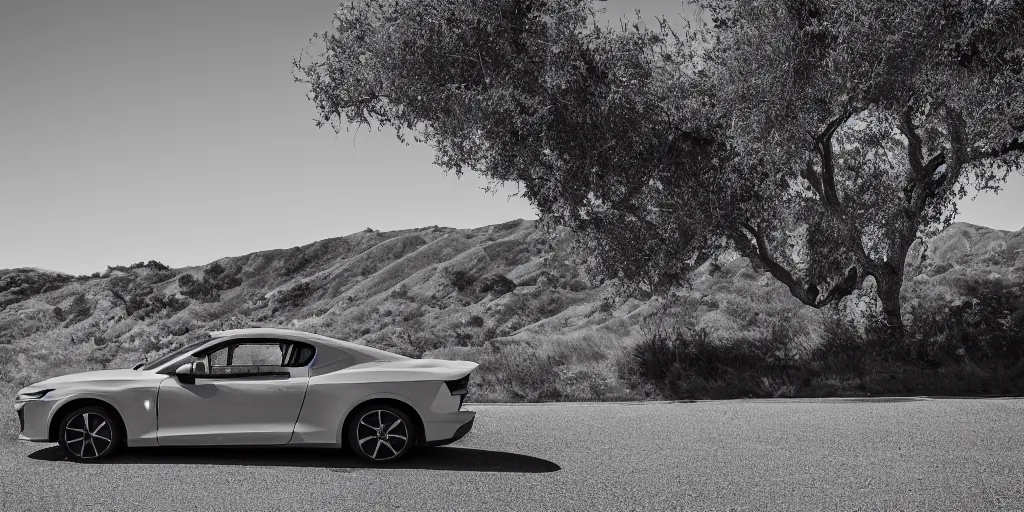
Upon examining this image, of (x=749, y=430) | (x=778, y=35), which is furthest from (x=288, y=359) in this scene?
(x=778, y=35)

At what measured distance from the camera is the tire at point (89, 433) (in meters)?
7.60

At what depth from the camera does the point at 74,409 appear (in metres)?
7.67

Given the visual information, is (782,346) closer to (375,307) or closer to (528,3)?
(528,3)

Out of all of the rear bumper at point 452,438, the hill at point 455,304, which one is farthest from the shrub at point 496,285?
the rear bumper at point 452,438

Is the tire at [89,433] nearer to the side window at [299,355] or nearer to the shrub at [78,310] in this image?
the side window at [299,355]

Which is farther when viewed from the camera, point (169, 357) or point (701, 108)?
point (701, 108)

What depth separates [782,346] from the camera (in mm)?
15539

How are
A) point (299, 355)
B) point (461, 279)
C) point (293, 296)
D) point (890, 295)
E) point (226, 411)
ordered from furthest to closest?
point (293, 296) → point (461, 279) → point (890, 295) → point (299, 355) → point (226, 411)

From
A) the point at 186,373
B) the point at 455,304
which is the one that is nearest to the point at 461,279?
the point at 455,304

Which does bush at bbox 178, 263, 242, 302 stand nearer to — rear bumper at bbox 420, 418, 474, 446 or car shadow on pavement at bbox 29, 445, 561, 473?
car shadow on pavement at bbox 29, 445, 561, 473

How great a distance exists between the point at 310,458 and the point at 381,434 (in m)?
0.86

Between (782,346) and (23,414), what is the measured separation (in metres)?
12.7

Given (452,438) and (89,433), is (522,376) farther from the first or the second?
(89,433)

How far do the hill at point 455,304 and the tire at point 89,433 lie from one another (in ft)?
24.2
